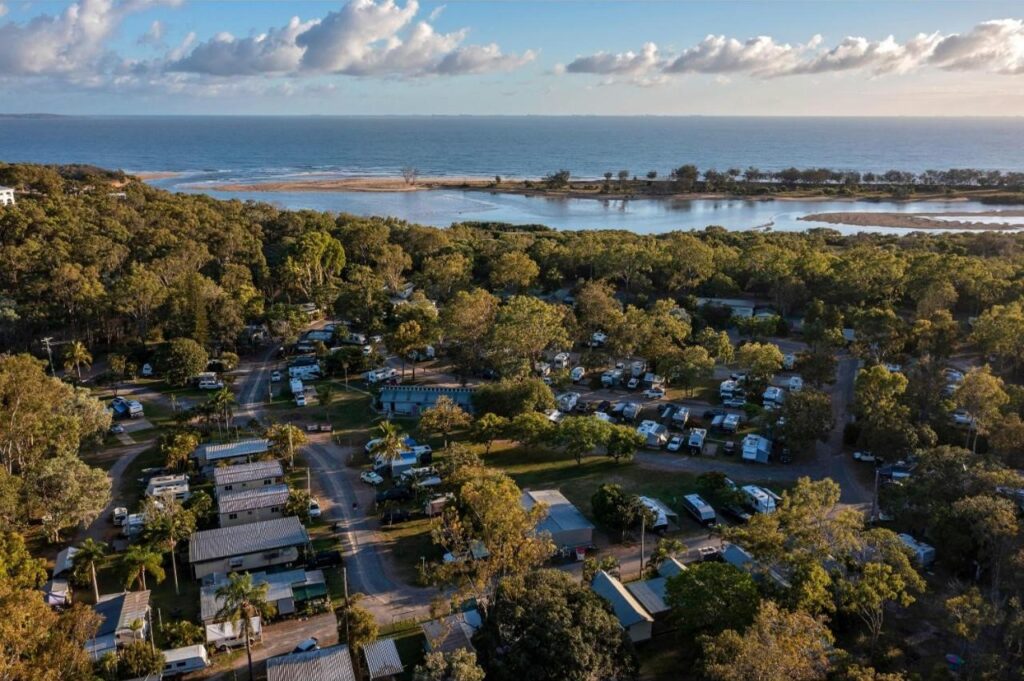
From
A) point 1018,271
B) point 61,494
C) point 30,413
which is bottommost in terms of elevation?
point 61,494

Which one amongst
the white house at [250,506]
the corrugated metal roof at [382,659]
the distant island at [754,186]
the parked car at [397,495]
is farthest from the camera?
the distant island at [754,186]

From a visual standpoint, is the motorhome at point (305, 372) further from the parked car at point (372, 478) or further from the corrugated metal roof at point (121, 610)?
the corrugated metal roof at point (121, 610)

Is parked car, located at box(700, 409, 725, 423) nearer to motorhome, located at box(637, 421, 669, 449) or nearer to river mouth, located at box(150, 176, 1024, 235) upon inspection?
motorhome, located at box(637, 421, 669, 449)

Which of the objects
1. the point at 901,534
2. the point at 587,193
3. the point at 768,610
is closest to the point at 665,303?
the point at 901,534

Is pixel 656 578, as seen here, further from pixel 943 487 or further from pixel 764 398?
pixel 764 398

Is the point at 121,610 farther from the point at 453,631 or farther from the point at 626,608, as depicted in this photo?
the point at 626,608

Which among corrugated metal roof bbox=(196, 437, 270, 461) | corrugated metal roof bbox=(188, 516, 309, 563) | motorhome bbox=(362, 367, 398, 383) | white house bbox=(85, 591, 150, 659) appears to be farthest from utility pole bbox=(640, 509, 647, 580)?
motorhome bbox=(362, 367, 398, 383)

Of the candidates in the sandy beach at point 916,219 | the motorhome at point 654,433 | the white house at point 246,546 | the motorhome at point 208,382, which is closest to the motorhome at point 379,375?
the motorhome at point 208,382
